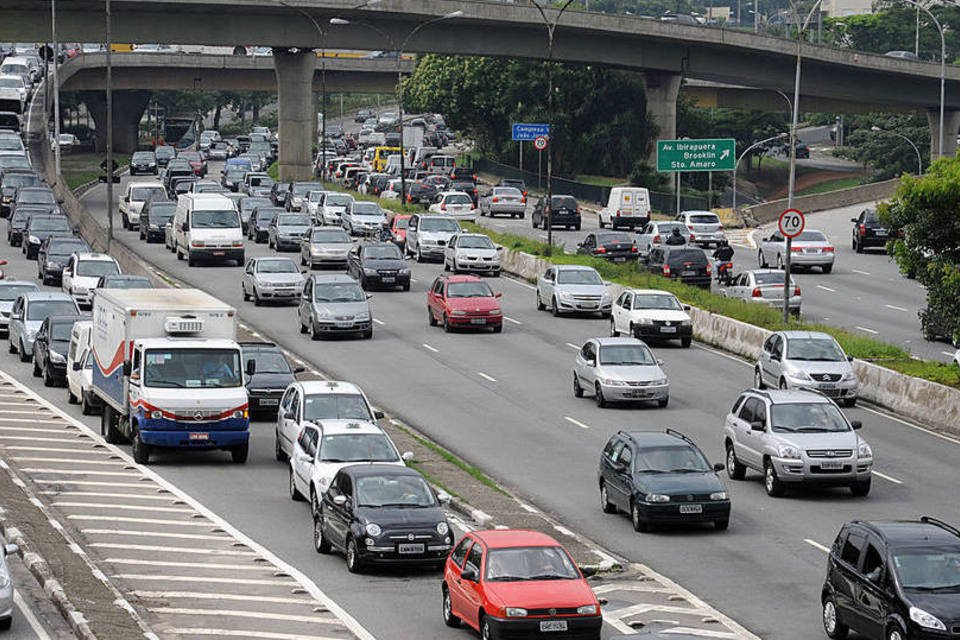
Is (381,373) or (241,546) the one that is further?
(381,373)

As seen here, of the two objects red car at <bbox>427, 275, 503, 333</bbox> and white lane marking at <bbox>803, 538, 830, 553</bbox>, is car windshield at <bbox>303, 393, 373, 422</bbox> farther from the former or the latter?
red car at <bbox>427, 275, 503, 333</bbox>

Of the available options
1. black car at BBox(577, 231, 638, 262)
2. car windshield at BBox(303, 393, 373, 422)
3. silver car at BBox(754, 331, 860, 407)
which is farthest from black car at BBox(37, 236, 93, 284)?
car windshield at BBox(303, 393, 373, 422)

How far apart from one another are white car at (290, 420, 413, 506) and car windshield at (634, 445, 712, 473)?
155 inches

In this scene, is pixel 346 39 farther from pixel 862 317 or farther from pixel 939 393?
pixel 939 393

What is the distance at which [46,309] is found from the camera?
160ft

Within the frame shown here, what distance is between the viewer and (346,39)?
328 feet

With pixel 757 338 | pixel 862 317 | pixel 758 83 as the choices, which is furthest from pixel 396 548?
pixel 758 83

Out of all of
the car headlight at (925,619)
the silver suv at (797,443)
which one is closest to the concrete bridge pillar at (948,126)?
the silver suv at (797,443)

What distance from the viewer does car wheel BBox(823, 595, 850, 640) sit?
2209 centimetres

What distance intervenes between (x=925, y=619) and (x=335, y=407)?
1560 centimetres

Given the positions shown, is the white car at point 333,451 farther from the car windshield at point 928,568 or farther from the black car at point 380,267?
the black car at point 380,267

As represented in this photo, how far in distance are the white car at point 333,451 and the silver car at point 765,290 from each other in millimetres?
26283

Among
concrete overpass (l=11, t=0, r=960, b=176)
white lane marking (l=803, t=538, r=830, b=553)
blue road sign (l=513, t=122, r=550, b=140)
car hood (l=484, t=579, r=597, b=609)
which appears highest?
concrete overpass (l=11, t=0, r=960, b=176)

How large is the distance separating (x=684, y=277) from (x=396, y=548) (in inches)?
1482
